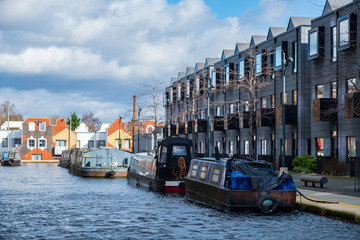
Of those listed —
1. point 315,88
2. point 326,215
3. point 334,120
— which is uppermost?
point 315,88

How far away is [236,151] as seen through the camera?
6431 cm

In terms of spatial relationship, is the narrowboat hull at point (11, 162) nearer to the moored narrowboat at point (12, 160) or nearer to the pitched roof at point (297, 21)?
the moored narrowboat at point (12, 160)

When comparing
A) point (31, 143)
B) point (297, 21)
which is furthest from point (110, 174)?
point (31, 143)

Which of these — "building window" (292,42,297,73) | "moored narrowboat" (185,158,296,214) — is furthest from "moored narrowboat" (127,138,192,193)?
"building window" (292,42,297,73)

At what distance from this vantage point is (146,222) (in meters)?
20.1

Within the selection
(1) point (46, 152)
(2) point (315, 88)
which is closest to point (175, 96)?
(1) point (46, 152)

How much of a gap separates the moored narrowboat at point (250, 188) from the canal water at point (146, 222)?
371 mm

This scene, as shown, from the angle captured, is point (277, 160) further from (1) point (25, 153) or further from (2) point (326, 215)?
(1) point (25, 153)

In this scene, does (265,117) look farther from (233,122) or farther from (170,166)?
(170,166)

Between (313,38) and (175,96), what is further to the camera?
(175,96)

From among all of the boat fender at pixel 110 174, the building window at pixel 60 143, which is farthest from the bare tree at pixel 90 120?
the boat fender at pixel 110 174

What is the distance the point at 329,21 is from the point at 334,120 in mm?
7726

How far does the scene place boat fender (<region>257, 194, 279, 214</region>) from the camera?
69.6 feet

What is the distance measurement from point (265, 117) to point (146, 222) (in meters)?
33.6
